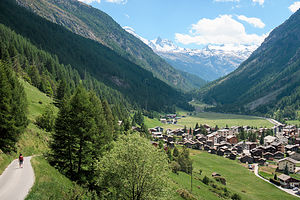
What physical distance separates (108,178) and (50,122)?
3541 centimetres

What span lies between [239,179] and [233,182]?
496 cm

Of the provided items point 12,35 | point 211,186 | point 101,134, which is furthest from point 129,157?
point 12,35

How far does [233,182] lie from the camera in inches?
3167

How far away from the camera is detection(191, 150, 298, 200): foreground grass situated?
70.1 meters

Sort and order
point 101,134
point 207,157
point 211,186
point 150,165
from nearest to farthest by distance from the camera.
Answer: point 150,165 → point 101,134 → point 211,186 → point 207,157

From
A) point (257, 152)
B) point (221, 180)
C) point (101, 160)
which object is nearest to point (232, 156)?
point (257, 152)

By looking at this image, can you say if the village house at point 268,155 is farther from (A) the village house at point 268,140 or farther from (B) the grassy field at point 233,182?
(B) the grassy field at point 233,182

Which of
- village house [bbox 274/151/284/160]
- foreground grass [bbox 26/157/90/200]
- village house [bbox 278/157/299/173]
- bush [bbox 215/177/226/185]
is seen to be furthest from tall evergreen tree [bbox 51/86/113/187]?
village house [bbox 274/151/284/160]

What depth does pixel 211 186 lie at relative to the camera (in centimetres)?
7206

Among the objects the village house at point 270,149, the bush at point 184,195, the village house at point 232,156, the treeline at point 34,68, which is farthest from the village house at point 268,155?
the treeline at point 34,68

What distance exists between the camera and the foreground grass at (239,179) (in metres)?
70.1

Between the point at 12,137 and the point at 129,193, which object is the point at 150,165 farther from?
the point at 12,137

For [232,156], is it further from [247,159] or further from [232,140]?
[232,140]

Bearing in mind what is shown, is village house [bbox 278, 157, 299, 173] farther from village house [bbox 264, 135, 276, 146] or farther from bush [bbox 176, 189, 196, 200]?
bush [bbox 176, 189, 196, 200]
